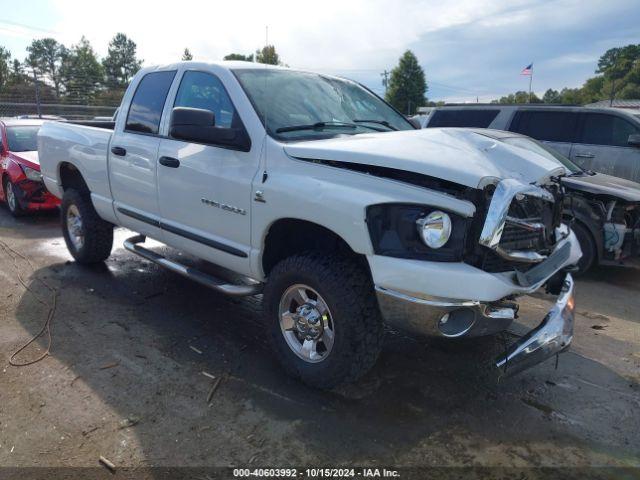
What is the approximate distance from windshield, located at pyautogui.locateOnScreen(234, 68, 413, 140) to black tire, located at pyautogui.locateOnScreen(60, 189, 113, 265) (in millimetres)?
2699

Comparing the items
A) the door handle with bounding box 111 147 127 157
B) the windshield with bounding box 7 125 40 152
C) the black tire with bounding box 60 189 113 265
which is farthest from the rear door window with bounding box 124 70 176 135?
the windshield with bounding box 7 125 40 152

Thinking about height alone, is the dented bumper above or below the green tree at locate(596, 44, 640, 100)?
below

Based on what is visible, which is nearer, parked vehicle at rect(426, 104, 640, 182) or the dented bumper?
the dented bumper

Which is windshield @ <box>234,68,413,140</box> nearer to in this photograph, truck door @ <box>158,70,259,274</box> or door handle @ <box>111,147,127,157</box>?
truck door @ <box>158,70,259,274</box>

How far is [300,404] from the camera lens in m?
3.14

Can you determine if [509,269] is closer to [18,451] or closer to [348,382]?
[348,382]

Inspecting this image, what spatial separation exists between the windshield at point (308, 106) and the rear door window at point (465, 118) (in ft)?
15.2

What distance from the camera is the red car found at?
320 inches

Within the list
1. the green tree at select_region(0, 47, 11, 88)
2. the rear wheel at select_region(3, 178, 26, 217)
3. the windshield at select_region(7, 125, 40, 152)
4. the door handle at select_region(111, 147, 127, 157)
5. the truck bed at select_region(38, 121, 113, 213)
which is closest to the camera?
the door handle at select_region(111, 147, 127, 157)

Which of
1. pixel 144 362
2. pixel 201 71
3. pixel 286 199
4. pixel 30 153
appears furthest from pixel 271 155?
pixel 30 153

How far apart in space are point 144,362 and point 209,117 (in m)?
1.79

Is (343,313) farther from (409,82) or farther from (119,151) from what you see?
(409,82)

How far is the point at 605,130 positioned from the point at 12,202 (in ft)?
31.3

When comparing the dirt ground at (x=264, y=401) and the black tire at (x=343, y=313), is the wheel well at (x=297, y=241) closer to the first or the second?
the black tire at (x=343, y=313)
